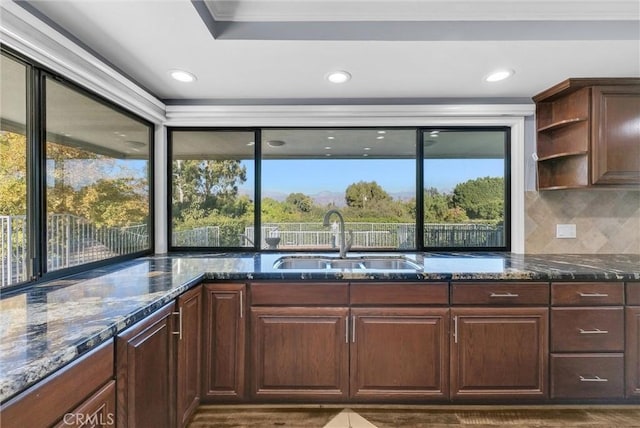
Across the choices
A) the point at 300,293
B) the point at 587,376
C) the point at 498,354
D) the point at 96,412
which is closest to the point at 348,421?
the point at 300,293

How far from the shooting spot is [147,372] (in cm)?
131

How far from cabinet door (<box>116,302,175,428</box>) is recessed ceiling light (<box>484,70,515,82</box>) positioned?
237cm

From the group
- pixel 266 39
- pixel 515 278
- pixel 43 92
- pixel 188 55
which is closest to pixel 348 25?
pixel 266 39

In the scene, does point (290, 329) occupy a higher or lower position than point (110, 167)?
lower

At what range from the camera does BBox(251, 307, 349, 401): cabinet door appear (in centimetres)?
190

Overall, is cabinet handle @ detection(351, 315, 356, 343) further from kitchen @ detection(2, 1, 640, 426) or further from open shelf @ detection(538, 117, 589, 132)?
open shelf @ detection(538, 117, 589, 132)

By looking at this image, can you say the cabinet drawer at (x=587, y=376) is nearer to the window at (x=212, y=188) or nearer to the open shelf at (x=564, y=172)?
the open shelf at (x=564, y=172)

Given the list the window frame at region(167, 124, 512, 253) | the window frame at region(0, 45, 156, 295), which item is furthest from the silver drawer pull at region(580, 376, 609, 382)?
the window frame at region(0, 45, 156, 295)

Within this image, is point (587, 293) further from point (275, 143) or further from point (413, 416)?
point (275, 143)

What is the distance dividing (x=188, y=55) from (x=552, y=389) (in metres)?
2.95

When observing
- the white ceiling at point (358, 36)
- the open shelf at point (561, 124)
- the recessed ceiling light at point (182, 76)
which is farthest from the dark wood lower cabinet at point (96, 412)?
the open shelf at point (561, 124)

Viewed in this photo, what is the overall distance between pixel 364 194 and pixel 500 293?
4.53ft

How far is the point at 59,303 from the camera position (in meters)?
1.27

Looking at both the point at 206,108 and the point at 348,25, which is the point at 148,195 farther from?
the point at 348,25
